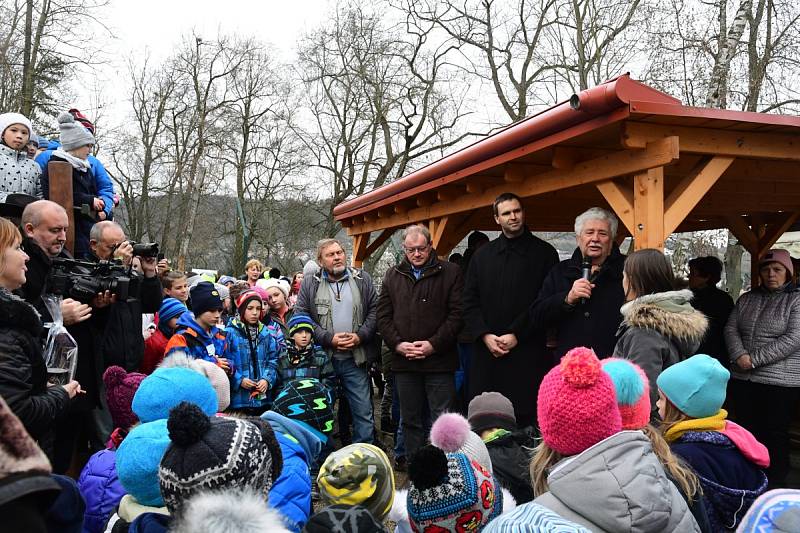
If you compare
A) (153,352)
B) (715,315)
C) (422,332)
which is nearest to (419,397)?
(422,332)

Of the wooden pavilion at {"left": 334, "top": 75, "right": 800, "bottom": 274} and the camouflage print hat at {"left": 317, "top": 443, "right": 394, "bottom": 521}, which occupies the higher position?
the wooden pavilion at {"left": 334, "top": 75, "right": 800, "bottom": 274}

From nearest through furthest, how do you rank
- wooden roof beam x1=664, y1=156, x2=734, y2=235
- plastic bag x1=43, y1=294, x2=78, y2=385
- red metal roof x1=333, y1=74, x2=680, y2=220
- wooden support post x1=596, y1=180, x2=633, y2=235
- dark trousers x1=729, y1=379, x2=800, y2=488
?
plastic bag x1=43, y1=294, x2=78, y2=385
red metal roof x1=333, y1=74, x2=680, y2=220
wooden roof beam x1=664, y1=156, x2=734, y2=235
wooden support post x1=596, y1=180, x2=633, y2=235
dark trousers x1=729, y1=379, x2=800, y2=488

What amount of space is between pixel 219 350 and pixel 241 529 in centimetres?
336

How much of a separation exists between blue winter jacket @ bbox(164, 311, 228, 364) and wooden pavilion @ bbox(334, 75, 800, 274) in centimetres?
250

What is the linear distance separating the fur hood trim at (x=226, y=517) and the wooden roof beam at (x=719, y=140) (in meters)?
3.08

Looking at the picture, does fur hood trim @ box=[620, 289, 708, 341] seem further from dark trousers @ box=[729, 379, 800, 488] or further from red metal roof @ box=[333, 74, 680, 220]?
dark trousers @ box=[729, 379, 800, 488]

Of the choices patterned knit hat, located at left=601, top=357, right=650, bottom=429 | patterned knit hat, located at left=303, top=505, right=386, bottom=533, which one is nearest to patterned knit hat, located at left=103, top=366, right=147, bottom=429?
patterned knit hat, located at left=303, top=505, right=386, bottom=533

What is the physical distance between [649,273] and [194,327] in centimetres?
305

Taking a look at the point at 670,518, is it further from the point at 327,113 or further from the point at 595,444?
the point at 327,113

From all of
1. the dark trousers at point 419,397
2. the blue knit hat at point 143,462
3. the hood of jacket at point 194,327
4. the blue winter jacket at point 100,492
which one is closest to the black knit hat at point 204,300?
the hood of jacket at point 194,327

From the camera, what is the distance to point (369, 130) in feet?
93.7

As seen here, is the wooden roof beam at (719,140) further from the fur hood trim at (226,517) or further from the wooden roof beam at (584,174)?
the fur hood trim at (226,517)

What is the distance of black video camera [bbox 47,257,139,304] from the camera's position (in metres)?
3.14

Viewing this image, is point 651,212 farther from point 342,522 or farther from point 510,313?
point 342,522
